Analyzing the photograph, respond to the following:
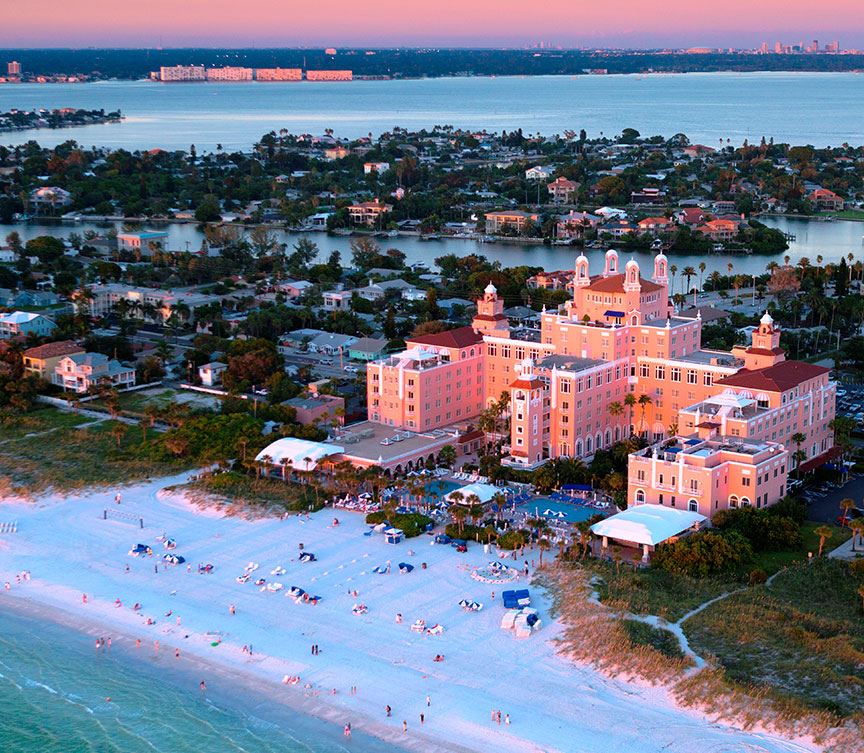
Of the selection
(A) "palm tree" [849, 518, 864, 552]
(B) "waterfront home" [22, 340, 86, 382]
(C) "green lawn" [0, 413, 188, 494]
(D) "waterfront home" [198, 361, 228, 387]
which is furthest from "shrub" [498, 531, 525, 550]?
(B) "waterfront home" [22, 340, 86, 382]

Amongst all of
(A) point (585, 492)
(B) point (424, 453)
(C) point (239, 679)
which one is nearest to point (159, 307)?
(B) point (424, 453)

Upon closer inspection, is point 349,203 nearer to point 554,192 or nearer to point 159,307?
point 554,192

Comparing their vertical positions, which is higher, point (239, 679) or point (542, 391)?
point (542, 391)

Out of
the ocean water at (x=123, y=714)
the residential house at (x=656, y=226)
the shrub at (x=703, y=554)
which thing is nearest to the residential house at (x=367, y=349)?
the shrub at (x=703, y=554)

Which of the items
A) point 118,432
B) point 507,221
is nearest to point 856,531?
point 118,432

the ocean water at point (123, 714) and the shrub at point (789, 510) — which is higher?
the shrub at point (789, 510)

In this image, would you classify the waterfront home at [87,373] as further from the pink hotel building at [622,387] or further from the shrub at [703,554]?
the shrub at [703,554]
